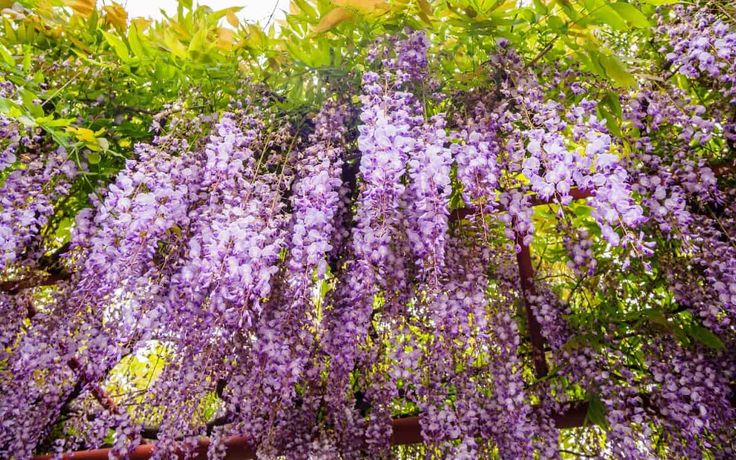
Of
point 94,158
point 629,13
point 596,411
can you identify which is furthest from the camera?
point 596,411

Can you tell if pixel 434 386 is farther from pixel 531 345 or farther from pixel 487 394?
pixel 531 345

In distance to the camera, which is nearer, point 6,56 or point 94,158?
point 6,56

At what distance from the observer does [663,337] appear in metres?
2.20

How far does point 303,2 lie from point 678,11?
147 centimetres

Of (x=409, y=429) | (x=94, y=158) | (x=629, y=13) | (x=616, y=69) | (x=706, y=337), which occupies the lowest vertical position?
(x=409, y=429)

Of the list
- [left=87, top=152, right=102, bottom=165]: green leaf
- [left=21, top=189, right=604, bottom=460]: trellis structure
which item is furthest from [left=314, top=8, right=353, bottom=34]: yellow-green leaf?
[left=21, top=189, right=604, bottom=460]: trellis structure

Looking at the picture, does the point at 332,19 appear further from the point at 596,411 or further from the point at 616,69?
the point at 596,411

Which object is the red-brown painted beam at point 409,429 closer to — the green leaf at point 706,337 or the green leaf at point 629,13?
the green leaf at point 706,337

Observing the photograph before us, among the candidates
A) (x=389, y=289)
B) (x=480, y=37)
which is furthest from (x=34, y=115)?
(x=480, y=37)

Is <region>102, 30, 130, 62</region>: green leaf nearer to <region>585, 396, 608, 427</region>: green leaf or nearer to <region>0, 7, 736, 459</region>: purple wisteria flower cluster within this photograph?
<region>0, 7, 736, 459</region>: purple wisteria flower cluster

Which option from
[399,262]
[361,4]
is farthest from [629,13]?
[399,262]

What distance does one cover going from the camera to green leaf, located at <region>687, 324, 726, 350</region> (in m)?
2.01

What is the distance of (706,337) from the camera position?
2.04m

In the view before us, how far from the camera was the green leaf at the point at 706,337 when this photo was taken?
2.01m
